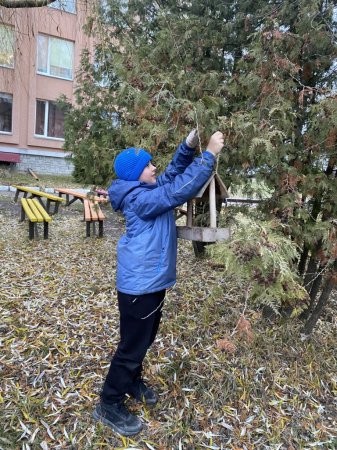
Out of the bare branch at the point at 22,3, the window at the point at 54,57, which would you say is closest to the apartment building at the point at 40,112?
the window at the point at 54,57

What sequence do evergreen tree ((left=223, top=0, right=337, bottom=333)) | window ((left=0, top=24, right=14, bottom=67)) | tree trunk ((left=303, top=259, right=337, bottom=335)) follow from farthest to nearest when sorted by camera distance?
window ((left=0, top=24, right=14, bottom=67))
tree trunk ((left=303, top=259, right=337, bottom=335))
evergreen tree ((left=223, top=0, right=337, bottom=333))

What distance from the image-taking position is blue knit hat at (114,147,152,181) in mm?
2344

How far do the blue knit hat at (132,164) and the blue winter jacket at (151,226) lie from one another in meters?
0.04

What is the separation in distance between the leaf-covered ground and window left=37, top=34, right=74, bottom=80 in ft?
53.8

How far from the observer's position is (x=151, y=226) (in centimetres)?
231

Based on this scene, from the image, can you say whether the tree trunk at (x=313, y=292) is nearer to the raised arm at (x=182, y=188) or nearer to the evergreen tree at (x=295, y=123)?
the evergreen tree at (x=295, y=123)

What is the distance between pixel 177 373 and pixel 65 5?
10.3 ft

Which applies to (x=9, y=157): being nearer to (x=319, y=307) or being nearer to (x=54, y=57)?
(x=54, y=57)

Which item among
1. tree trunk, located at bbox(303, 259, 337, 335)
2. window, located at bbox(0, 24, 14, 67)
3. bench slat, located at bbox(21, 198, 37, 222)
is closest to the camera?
tree trunk, located at bbox(303, 259, 337, 335)

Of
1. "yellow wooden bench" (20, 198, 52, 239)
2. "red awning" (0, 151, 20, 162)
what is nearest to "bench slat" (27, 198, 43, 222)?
"yellow wooden bench" (20, 198, 52, 239)

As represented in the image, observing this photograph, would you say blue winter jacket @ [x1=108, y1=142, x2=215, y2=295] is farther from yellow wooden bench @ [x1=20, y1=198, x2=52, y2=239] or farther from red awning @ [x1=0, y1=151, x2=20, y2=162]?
red awning @ [x1=0, y1=151, x2=20, y2=162]

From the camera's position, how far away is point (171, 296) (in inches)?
165

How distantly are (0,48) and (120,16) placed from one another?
6.15ft

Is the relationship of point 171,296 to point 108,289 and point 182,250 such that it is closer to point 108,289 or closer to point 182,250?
point 108,289
